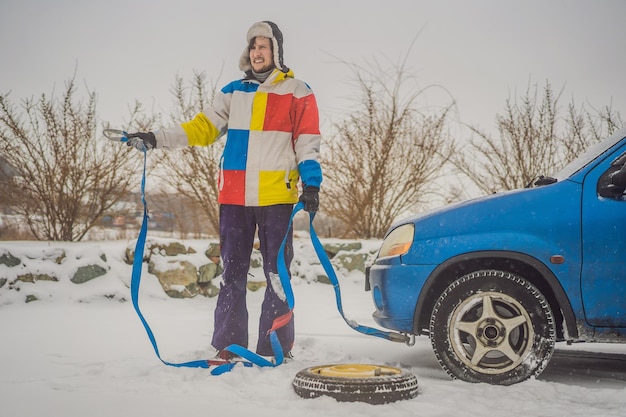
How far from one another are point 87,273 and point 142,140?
3.24 metres

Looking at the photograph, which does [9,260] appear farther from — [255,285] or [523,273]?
[523,273]

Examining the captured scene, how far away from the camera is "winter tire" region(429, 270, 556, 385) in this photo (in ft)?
9.82

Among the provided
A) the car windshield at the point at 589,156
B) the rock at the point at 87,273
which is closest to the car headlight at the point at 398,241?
the car windshield at the point at 589,156

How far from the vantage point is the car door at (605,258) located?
295 centimetres

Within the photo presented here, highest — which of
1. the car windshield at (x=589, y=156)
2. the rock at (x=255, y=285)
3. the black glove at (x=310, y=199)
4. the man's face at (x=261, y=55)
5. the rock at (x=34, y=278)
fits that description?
the man's face at (x=261, y=55)

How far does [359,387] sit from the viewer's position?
8.69 ft

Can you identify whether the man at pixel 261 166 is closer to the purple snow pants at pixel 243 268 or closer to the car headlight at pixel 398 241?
the purple snow pants at pixel 243 268

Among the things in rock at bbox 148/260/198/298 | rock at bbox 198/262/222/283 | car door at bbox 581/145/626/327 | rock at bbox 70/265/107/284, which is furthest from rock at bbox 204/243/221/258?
car door at bbox 581/145/626/327

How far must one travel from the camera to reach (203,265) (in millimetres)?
7020

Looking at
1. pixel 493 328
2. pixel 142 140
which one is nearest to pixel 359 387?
pixel 493 328

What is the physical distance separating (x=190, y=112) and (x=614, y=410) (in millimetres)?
6917

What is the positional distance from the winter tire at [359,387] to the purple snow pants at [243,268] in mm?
977

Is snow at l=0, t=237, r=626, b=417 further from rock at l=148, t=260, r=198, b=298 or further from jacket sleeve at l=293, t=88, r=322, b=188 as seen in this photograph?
jacket sleeve at l=293, t=88, r=322, b=188

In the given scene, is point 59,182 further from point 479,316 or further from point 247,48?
point 479,316
